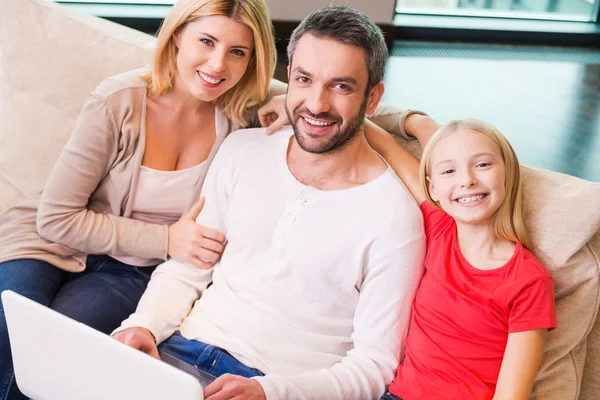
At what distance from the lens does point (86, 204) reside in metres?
1.91

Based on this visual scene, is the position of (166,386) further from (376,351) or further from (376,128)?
(376,128)

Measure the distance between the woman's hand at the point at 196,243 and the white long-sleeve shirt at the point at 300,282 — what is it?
21mm

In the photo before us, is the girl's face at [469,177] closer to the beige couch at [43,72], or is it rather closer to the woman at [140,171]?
the woman at [140,171]

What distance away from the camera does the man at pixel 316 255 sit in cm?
163

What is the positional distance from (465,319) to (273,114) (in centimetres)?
69

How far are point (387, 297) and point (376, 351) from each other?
0.36 ft

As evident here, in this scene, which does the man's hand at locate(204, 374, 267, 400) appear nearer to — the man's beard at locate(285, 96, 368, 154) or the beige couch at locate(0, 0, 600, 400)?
the man's beard at locate(285, 96, 368, 154)

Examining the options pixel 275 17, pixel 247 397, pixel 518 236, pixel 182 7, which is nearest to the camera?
pixel 247 397

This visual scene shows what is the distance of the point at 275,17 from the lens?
466cm

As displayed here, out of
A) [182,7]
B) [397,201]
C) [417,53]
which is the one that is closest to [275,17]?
[417,53]

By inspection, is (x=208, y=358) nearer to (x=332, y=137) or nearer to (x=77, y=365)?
(x=77, y=365)

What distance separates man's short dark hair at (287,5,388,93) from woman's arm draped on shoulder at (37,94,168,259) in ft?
1.64

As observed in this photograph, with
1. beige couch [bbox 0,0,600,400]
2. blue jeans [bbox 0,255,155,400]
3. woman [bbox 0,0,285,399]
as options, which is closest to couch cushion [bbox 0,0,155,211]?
beige couch [bbox 0,0,600,400]

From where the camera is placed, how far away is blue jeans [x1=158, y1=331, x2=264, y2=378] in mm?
1686
